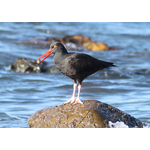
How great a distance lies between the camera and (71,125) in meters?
4.73

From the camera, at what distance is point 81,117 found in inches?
189

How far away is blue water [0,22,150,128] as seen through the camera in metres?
6.79

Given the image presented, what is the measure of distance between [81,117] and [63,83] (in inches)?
179

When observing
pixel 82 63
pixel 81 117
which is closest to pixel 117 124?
pixel 81 117

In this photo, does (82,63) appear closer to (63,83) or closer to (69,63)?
(69,63)

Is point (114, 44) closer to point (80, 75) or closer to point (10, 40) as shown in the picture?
point (10, 40)

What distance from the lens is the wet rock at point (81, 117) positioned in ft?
15.5

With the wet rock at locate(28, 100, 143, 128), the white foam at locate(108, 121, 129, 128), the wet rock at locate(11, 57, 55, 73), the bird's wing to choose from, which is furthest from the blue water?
the bird's wing

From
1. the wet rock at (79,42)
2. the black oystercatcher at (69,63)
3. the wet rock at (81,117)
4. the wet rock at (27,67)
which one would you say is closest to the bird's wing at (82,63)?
the black oystercatcher at (69,63)

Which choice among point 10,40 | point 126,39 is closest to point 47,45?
point 10,40

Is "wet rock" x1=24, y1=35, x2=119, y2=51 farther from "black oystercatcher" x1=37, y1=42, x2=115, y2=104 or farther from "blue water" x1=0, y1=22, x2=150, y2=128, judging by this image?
"black oystercatcher" x1=37, y1=42, x2=115, y2=104

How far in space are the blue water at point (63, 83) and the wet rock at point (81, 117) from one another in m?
0.57

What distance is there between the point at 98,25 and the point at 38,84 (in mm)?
14458

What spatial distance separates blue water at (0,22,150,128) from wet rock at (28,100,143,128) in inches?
22.5
